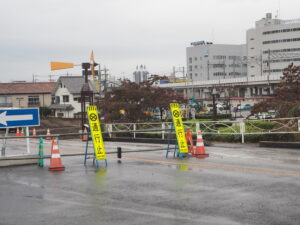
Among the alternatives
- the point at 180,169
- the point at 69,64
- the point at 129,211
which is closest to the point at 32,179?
the point at 180,169

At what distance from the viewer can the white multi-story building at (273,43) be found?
6398 inches

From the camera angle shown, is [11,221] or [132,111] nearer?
[11,221]

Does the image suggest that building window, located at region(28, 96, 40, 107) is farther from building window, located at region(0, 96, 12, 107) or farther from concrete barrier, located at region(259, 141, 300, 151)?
concrete barrier, located at region(259, 141, 300, 151)

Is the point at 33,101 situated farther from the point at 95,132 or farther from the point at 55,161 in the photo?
the point at 55,161

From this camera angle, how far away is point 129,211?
8.44 m

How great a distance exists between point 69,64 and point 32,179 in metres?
31.2

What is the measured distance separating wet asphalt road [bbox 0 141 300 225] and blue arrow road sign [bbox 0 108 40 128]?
4.97ft

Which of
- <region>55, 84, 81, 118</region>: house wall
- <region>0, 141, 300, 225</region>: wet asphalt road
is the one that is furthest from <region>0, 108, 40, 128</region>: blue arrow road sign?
<region>55, 84, 81, 118</region>: house wall

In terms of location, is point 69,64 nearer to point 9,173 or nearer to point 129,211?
point 9,173

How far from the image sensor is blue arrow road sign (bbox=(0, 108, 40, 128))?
51.8 feet

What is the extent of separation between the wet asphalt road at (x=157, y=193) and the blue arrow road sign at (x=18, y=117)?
1513mm

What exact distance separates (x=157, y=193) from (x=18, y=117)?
7679 mm

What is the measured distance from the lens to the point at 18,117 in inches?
633

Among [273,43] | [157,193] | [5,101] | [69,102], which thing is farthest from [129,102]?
Result: [273,43]
